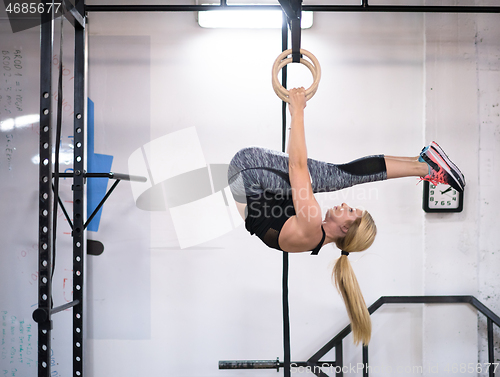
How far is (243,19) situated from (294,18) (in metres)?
1.11

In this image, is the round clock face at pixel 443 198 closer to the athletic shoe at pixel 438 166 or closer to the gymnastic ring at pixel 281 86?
the athletic shoe at pixel 438 166

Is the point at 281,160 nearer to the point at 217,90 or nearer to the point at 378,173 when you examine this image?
the point at 378,173

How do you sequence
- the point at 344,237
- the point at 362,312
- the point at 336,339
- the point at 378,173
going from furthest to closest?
the point at 336,339, the point at 362,312, the point at 344,237, the point at 378,173

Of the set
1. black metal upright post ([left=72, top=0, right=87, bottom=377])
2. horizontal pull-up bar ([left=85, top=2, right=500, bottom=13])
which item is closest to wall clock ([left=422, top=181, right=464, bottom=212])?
horizontal pull-up bar ([left=85, top=2, right=500, bottom=13])

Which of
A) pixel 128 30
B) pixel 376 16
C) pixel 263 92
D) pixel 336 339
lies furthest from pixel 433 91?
pixel 128 30

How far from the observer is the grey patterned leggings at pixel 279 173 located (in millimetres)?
1621

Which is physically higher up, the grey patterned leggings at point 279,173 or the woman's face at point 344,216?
the grey patterned leggings at point 279,173

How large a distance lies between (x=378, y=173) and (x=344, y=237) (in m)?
0.43

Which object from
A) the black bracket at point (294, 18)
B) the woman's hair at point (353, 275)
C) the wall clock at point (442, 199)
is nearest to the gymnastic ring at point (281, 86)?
the black bracket at point (294, 18)

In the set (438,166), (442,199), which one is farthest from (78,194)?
(442,199)

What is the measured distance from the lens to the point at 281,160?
1.66 metres

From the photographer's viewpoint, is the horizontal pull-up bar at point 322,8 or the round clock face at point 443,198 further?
the round clock face at point 443,198

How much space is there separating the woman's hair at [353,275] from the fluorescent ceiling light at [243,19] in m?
1.51

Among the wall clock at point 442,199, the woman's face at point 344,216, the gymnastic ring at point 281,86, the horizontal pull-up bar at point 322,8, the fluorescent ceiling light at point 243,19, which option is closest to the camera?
the gymnastic ring at point 281,86
